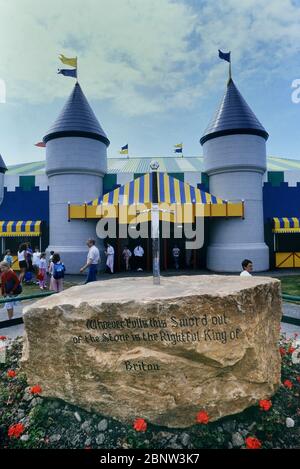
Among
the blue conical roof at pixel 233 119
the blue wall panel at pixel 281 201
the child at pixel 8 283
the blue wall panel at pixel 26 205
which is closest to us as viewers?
the child at pixel 8 283

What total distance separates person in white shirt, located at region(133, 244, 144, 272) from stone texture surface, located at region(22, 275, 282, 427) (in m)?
11.9

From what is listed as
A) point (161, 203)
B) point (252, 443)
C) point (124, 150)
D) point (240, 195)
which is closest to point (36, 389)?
point (252, 443)

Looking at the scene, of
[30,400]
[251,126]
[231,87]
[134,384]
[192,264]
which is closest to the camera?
[134,384]

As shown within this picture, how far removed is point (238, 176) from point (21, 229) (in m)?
12.3

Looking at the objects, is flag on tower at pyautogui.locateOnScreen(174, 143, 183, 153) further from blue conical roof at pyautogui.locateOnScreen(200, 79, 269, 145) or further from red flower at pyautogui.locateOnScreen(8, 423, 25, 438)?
red flower at pyautogui.locateOnScreen(8, 423, 25, 438)

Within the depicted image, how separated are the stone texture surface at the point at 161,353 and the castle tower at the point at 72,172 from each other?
39.0 feet

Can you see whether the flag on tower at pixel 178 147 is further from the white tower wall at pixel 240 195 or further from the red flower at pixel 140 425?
the red flower at pixel 140 425

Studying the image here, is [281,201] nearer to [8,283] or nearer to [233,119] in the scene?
[233,119]

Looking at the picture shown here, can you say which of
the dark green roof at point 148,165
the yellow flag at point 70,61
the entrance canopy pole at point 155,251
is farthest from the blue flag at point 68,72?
the entrance canopy pole at point 155,251

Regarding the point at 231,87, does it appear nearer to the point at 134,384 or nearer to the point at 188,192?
the point at 188,192

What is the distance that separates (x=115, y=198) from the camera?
44.7ft

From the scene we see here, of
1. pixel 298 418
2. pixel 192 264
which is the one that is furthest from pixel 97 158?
pixel 298 418

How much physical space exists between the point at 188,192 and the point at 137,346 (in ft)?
36.8

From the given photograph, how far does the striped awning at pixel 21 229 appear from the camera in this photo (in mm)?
15797
